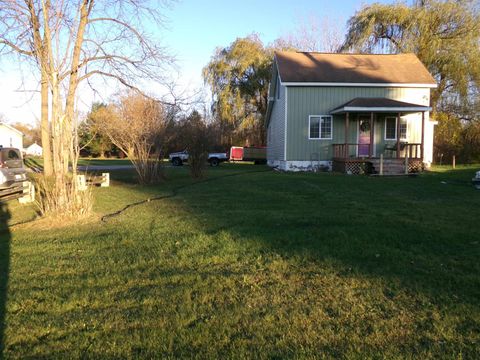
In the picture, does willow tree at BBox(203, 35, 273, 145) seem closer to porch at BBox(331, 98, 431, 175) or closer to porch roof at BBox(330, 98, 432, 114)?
porch at BBox(331, 98, 431, 175)

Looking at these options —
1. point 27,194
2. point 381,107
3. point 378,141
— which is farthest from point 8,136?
point 381,107

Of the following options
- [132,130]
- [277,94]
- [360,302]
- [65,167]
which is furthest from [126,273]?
[277,94]

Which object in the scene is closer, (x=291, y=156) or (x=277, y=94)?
(x=291, y=156)

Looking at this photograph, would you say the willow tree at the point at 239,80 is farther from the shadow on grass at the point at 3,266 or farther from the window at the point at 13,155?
the shadow on grass at the point at 3,266

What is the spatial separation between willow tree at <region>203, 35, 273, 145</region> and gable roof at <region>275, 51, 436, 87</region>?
16289 millimetres

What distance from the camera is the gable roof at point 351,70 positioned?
22.3m

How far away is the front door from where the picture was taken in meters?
22.5

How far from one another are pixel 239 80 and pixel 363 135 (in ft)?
70.7

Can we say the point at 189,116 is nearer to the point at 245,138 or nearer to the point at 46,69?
the point at 46,69

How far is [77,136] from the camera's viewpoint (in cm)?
858

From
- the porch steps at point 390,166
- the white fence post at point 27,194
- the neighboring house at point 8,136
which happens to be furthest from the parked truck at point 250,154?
the white fence post at point 27,194

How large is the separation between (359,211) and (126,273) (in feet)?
18.2

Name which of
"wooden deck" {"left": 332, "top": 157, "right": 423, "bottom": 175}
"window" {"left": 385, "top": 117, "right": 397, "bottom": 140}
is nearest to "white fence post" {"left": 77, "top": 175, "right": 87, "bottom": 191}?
"wooden deck" {"left": 332, "top": 157, "right": 423, "bottom": 175}

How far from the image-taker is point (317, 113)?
22375 mm
